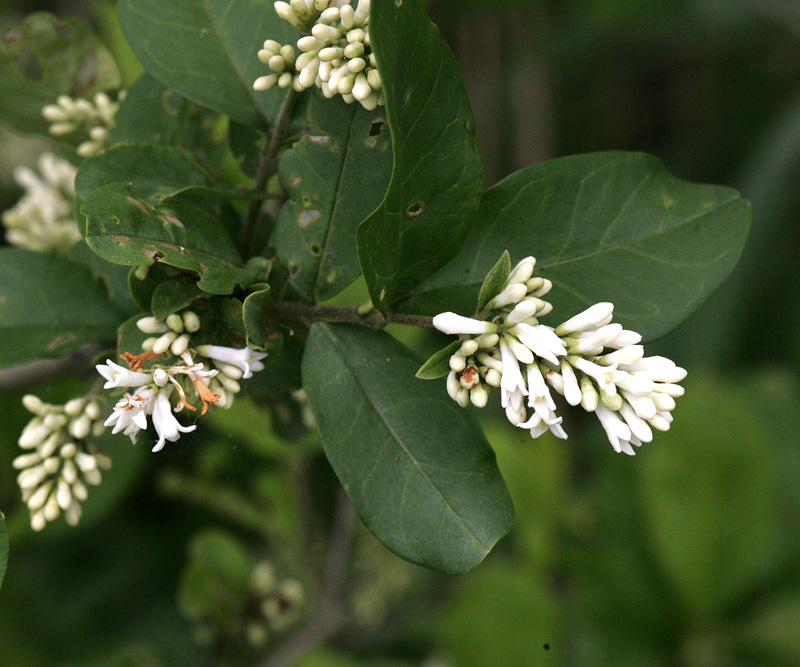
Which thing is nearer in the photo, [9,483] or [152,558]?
[9,483]

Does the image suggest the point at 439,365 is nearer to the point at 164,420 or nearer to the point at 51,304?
the point at 164,420

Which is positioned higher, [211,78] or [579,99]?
[211,78]

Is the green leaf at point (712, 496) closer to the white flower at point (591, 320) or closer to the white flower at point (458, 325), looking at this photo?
the white flower at point (591, 320)

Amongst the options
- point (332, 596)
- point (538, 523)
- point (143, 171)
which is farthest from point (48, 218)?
point (538, 523)

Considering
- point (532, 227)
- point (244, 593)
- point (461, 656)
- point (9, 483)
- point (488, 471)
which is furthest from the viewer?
point (461, 656)

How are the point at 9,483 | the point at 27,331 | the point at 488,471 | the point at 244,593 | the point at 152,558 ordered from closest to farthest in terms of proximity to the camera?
the point at 488,471
the point at 27,331
the point at 9,483
the point at 244,593
the point at 152,558

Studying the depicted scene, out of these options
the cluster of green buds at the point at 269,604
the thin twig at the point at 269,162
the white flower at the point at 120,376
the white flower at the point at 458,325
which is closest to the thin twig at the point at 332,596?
the cluster of green buds at the point at 269,604

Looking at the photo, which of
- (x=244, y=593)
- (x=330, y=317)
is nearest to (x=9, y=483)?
(x=244, y=593)

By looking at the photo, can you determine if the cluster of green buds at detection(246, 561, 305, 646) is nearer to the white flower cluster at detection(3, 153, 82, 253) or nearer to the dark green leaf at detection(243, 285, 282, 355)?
the white flower cluster at detection(3, 153, 82, 253)

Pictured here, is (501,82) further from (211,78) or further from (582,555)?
(211,78)
